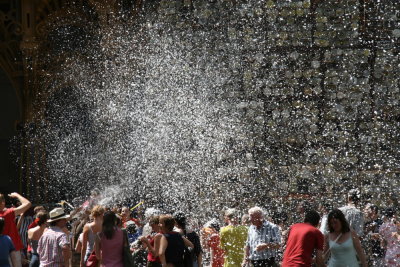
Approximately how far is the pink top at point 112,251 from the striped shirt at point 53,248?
73 cm

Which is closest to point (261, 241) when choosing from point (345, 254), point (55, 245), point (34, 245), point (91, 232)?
point (345, 254)

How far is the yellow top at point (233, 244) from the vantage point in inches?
443

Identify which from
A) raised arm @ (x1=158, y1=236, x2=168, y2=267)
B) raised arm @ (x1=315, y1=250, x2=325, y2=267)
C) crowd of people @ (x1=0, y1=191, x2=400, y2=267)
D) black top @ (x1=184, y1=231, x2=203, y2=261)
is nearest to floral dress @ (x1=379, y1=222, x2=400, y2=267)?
crowd of people @ (x1=0, y1=191, x2=400, y2=267)

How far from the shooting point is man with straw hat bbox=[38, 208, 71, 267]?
10062 millimetres

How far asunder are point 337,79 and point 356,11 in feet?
3.92

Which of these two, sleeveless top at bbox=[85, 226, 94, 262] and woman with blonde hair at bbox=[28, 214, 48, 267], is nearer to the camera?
sleeveless top at bbox=[85, 226, 94, 262]

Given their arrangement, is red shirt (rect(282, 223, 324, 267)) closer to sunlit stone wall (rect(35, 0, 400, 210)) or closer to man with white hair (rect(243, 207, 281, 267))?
man with white hair (rect(243, 207, 281, 267))

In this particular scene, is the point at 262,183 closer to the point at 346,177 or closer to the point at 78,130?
the point at 346,177

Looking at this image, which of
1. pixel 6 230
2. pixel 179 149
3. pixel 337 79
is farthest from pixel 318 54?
pixel 6 230

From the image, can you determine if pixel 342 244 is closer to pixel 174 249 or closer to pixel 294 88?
pixel 174 249

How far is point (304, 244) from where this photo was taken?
946 centimetres

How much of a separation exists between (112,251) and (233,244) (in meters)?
2.19

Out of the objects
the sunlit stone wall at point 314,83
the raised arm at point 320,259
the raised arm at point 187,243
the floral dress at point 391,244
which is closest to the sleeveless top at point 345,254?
the raised arm at point 320,259

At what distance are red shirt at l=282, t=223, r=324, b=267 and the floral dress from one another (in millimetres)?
2553
